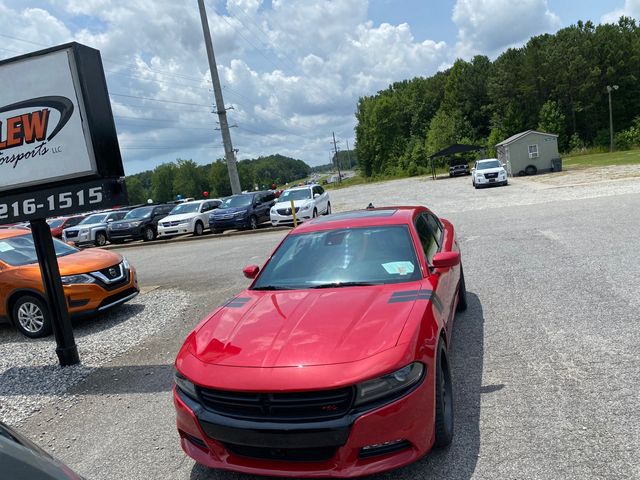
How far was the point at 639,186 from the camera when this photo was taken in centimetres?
1895

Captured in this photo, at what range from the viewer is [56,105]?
218 inches

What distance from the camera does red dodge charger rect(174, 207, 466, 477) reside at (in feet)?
8.87

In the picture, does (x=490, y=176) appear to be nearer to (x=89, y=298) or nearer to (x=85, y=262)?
(x=85, y=262)

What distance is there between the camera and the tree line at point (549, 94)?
6900 cm

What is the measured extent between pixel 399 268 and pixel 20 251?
6.71 metres

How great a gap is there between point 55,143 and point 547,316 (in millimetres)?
5752

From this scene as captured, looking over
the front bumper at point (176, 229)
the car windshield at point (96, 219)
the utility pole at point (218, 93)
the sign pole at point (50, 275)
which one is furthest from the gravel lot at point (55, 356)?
the car windshield at point (96, 219)

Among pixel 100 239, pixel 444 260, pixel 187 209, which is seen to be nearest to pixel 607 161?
pixel 187 209

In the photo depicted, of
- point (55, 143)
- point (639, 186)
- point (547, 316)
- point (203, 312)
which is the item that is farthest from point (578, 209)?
point (55, 143)

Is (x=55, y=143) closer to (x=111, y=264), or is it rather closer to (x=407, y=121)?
(x=111, y=264)

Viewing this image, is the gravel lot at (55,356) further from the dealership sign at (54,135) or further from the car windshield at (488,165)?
the car windshield at (488,165)

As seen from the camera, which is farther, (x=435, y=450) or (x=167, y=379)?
(x=167, y=379)

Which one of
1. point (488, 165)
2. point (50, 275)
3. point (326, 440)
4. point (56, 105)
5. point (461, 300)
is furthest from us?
point (488, 165)

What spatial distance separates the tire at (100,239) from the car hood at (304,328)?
24405 millimetres
